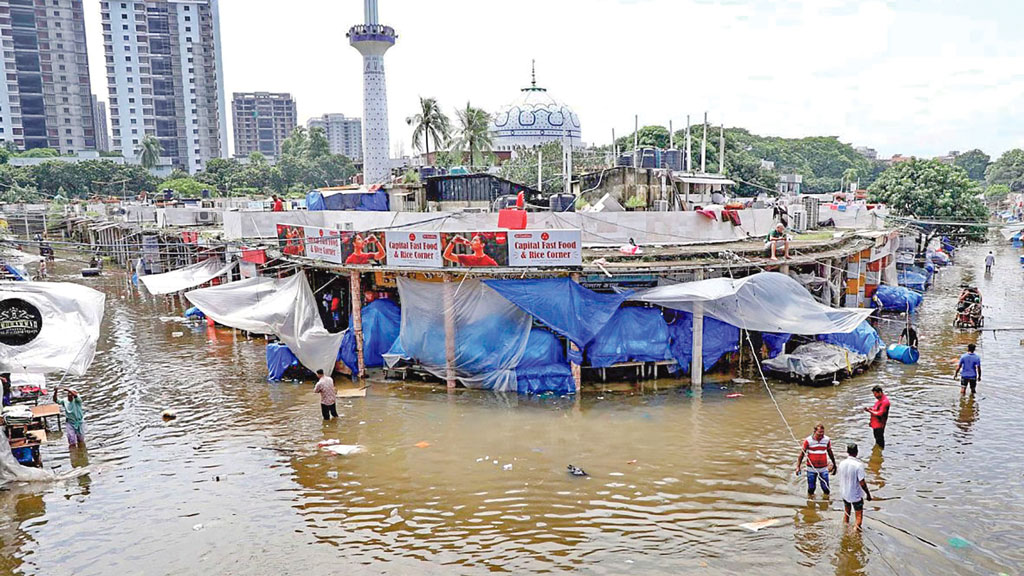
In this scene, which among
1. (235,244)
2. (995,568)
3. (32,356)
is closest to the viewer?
(995,568)

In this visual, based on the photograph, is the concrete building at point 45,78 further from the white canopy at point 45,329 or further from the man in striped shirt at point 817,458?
the man in striped shirt at point 817,458

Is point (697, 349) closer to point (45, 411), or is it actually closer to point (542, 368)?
point (542, 368)

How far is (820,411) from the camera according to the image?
1422cm

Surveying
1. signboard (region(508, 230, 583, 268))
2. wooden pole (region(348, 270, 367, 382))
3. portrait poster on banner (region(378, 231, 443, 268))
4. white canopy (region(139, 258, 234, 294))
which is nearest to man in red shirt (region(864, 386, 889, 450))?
signboard (region(508, 230, 583, 268))

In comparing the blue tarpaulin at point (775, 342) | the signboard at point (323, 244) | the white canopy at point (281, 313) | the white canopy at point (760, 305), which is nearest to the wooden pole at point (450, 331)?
the white canopy at point (281, 313)

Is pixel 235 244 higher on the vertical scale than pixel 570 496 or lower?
higher

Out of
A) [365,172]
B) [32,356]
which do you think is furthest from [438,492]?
[365,172]

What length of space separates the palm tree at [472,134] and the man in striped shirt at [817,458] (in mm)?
39919

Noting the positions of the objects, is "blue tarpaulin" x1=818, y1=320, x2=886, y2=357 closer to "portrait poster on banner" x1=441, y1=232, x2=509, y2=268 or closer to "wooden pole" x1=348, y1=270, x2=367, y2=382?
"portrait poster on banner" x1=441, y1=232, x2=509, y2=268

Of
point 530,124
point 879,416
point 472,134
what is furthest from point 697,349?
point 530,124

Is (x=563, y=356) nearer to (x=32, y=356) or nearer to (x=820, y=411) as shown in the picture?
(x=820, y=411)

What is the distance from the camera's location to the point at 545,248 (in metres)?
14.9

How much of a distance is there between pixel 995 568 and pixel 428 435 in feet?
29.5

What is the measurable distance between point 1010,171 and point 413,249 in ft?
329
